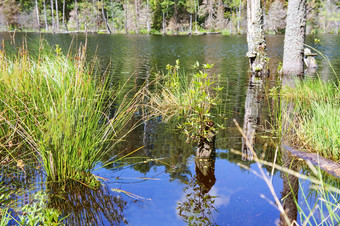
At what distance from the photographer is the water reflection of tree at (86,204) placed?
207 cm

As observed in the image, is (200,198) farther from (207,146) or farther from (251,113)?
(251,113)

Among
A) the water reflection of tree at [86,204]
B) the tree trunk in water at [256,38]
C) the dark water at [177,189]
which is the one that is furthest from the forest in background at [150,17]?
the water reflection of tree at [86,204]

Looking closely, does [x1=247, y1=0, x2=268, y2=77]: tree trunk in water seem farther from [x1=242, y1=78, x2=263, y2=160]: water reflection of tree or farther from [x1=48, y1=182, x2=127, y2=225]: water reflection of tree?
[x1=48, y1=182, x2=127, y2=225]: water reflection of tree

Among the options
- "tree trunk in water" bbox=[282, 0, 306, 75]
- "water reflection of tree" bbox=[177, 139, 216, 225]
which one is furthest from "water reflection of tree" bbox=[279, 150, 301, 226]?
"tree trunk in water" bbox=[282, 0, 306, 75]

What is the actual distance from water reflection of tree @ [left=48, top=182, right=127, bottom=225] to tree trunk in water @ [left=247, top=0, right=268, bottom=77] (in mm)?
6789

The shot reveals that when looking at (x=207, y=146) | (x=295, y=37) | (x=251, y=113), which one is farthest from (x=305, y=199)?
(x=295, y=37)

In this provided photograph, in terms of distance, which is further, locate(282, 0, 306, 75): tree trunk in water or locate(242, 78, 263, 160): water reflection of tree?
locate(282, 0, 306, 75): tree trunk in water

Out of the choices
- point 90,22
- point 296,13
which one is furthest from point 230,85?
point 90,22

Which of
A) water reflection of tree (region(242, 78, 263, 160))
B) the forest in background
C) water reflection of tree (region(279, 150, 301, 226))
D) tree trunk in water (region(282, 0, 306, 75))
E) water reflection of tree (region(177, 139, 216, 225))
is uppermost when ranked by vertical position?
the forest in background

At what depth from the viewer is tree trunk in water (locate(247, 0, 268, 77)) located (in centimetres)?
804

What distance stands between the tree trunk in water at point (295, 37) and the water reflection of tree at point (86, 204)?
20.3ft

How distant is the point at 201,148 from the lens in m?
3.18

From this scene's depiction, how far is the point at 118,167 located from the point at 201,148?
2.73 ft

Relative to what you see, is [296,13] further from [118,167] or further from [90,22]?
[90,22]
